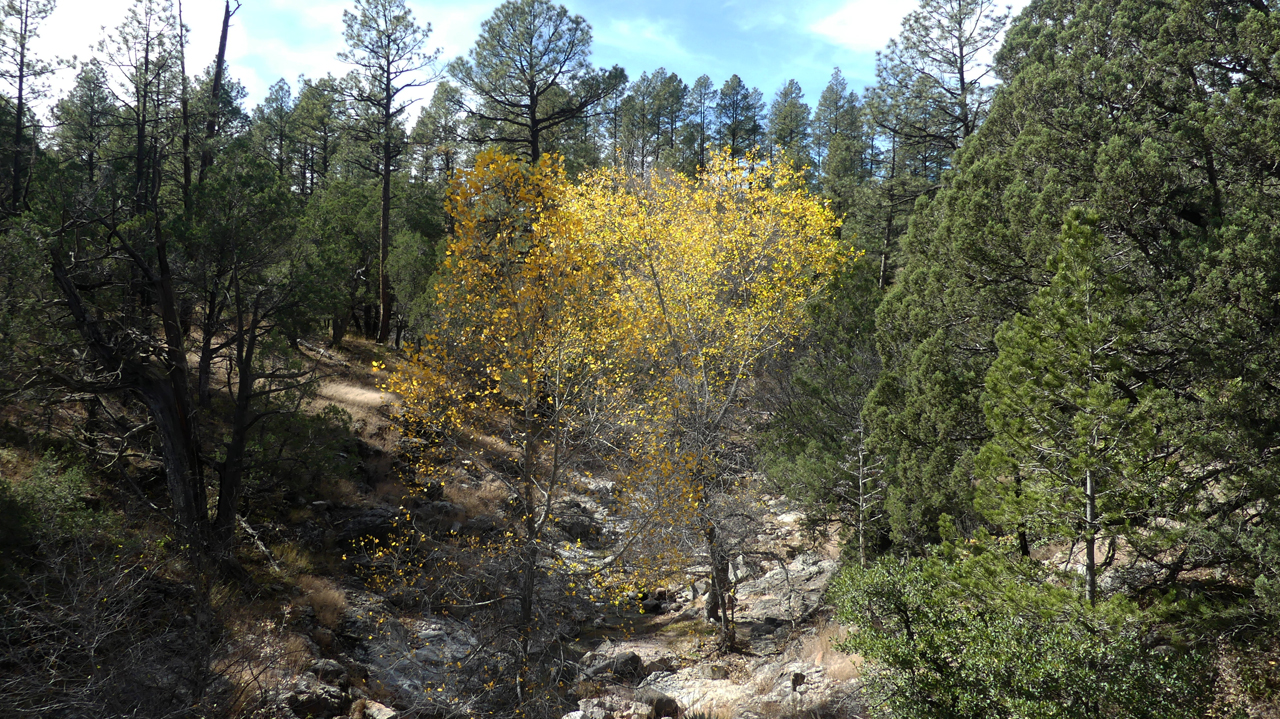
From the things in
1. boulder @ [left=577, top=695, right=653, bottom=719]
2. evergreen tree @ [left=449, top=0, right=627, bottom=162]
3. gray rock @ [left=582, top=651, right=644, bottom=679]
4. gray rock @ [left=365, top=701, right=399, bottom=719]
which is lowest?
gray rock @ [left=582, top=651, right=644, bottom=679]

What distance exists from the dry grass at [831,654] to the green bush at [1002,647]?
1.82 metres

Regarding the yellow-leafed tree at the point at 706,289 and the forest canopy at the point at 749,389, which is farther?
the yellow-leafed tree at the point at 706,289

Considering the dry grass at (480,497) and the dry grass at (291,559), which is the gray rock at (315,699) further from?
the dry grass at (480,497)

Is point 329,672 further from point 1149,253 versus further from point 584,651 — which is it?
point 1149,253

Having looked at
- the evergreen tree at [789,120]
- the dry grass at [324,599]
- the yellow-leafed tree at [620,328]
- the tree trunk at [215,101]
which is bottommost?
the dry grass at [324,599]

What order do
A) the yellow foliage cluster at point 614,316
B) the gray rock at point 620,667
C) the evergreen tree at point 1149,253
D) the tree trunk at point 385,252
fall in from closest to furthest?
the evergreen tree at point 1149,253, the yellow foliage cluster at point 614,316, the gray rock at point 620,667, the tree trunk at point 385,252

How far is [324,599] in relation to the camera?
39.5 ft

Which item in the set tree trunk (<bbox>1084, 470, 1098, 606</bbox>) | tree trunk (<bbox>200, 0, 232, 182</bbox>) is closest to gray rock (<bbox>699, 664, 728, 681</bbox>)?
tree trunk (<bbox>1084, 470, 1098, 606</bbox>)

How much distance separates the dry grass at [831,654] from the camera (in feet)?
32.6

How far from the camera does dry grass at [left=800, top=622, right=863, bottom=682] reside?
9.92 metres

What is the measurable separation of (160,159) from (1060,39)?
599 inches

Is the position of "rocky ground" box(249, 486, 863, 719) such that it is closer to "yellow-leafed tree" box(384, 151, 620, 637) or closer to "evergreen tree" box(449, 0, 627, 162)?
"yellow-leafed tree" box(384, 151, 620, 637)

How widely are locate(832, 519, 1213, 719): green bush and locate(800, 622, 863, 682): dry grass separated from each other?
5.96ft

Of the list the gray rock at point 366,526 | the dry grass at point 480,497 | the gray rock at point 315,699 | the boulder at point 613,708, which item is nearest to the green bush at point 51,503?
the gray rock at point 315,699
